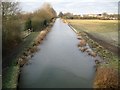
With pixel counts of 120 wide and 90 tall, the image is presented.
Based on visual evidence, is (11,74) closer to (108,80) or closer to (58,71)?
(58,71)

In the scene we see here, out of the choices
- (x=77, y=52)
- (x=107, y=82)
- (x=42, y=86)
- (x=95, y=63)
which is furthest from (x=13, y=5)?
(x=107, y=82)

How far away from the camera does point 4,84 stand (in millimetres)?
14742

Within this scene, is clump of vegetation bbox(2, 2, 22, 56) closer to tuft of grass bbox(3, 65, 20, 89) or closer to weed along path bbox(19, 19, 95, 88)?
weed along path bbox(19, 19, 95, 88)

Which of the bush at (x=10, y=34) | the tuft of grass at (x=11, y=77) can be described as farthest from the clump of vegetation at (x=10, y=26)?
the tuft of grass at (x=11, y=77)

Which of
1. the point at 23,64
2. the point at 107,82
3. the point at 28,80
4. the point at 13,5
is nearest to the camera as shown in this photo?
the point at 107,82

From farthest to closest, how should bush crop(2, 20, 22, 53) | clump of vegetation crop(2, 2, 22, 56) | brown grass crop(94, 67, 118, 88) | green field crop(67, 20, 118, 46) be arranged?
green field crop(67, 20, 118, 46), clump of vegetation crop(2, 2, 22, 56), bush crop(2, 20, 22, 53), brown grass crop(94, 67, 118, 88)

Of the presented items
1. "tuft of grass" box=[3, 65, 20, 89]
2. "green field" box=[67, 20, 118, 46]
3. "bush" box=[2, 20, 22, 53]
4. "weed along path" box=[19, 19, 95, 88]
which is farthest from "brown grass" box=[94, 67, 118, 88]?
"green field" box=[67, 20, 118, 46]

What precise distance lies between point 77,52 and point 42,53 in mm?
3779

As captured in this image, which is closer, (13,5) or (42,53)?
(42,53)

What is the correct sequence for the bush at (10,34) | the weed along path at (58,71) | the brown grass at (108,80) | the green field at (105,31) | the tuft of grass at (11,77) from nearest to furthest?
the brown grass at (108,80) < the tuft of grass at (11,77) < the weed along path at (58,71) < the bush at (10,34) < the green field at (105,31)

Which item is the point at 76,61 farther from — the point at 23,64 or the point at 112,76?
the point at 112,76

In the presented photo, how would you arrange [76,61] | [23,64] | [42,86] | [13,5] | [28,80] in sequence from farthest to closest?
[13,5], [76,61], [23,64], [28,80], [42,86]

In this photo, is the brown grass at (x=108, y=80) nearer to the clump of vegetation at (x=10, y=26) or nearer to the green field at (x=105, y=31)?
the clump of vegetation at (x=10, y=26)

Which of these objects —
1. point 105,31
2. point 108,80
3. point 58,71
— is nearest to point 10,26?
point 58,71
